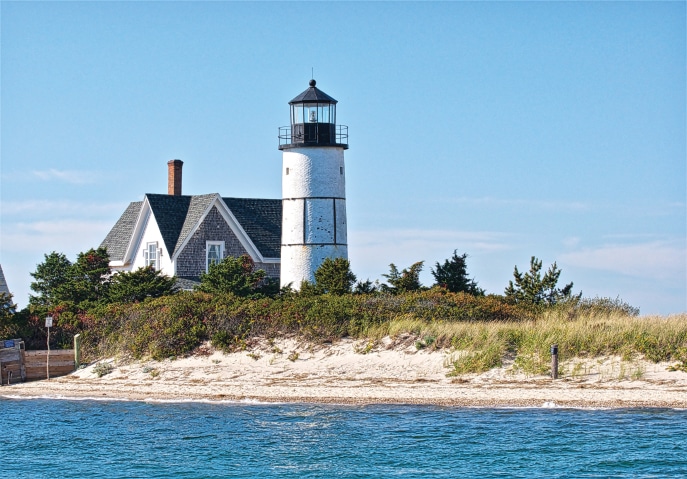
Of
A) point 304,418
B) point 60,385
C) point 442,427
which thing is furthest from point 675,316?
point 60,385

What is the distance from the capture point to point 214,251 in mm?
44250

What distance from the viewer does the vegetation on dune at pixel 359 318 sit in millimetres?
28062

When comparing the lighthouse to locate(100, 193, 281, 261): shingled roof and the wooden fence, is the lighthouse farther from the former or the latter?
the wooden fence

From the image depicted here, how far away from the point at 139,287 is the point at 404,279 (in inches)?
374

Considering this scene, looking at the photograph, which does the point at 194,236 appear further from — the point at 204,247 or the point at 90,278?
the point at 90,278

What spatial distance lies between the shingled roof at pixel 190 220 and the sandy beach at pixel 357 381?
473 inches

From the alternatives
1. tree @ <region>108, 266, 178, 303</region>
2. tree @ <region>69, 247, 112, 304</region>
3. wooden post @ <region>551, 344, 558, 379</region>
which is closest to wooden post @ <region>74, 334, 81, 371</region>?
tree @ <region>108, 266, 178, 303</region>

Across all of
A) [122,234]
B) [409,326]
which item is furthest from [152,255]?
[409,326]

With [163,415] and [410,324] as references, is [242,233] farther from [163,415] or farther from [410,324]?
[163,415]

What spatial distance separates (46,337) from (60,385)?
4.07 meters

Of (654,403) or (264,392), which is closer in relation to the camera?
(654,403)

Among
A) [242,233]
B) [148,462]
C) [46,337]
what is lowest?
[148,462]

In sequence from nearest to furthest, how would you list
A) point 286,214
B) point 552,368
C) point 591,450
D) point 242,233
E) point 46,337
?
1. point 591,450
2. point 552,368
3. point 46,337
4. point 286,214
5. point 242,233

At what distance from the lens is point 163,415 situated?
25719 millimetres
